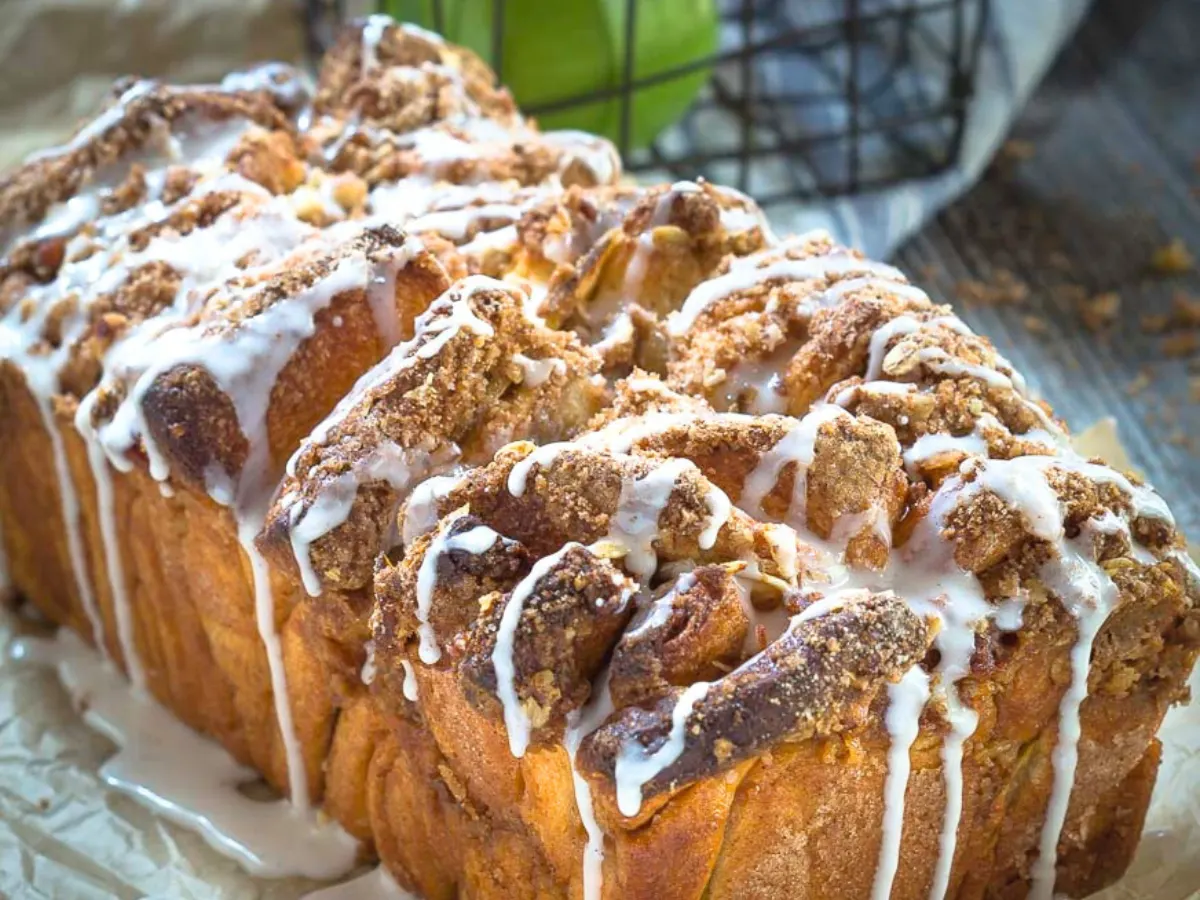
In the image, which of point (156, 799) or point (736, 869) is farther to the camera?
point (156, 799)

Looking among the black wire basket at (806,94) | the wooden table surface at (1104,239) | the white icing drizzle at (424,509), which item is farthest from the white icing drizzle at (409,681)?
the black wire basket at (806,94)

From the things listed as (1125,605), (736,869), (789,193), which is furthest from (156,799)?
(789,193)

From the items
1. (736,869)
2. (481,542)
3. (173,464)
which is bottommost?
(736,869)

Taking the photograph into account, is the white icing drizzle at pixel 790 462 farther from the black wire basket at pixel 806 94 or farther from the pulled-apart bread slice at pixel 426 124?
the black wire basket at pixel 806 94

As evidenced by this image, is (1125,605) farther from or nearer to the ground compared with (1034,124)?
farther from the ground

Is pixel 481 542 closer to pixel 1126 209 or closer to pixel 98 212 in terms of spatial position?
pixel 98 212

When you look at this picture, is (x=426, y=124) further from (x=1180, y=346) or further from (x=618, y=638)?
(x=1180, y=346)

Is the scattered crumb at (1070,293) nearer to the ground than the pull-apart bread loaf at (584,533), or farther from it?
nearer to the ground
